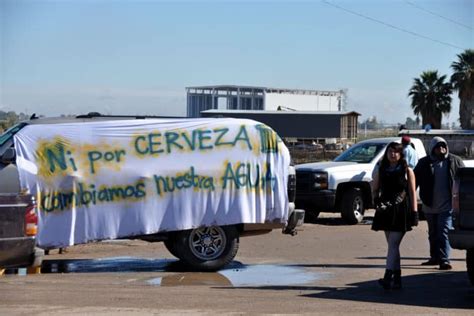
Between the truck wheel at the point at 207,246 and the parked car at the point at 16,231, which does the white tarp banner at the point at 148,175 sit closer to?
the truck wheel at the point at 207,246

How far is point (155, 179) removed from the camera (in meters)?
10.7

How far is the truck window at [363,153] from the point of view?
1822 cm

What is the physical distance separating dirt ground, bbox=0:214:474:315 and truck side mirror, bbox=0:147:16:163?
1.45 meters

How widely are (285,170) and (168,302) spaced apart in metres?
3.35

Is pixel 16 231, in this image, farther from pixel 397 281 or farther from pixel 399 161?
pixel 399 161

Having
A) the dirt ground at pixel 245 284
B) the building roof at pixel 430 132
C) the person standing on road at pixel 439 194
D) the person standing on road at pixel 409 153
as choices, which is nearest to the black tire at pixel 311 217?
the person standing on road at pixel 409 153

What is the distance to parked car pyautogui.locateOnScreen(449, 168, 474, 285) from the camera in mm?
8578

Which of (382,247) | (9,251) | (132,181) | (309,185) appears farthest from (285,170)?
(309,185)

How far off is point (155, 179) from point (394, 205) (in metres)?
3.12

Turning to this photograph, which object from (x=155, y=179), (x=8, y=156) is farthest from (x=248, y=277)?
(x=8, y=156)

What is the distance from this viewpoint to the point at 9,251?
7750 millimetres

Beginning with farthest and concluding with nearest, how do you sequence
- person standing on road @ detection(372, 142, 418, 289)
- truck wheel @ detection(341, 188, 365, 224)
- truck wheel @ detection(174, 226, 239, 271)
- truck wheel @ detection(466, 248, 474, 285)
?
truck wheel @ detection(341, 188, 365, 224)
truck wheel @ detection(174, 226, 239, 271)
person standing on road @ detection(372, 142, 418, 289)
truck wheel @ detection(466, 248, 474, 285)

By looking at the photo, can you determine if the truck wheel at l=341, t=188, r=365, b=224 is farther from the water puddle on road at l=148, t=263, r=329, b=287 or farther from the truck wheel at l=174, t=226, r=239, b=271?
the truck wheel at l=174, t=226, r=239, b=271

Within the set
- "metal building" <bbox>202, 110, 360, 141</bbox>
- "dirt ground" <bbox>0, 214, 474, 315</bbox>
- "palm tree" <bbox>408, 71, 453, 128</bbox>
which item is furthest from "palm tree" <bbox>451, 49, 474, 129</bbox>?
"dirt ground" <bbox>0, 214, 474, 315</bbox>
